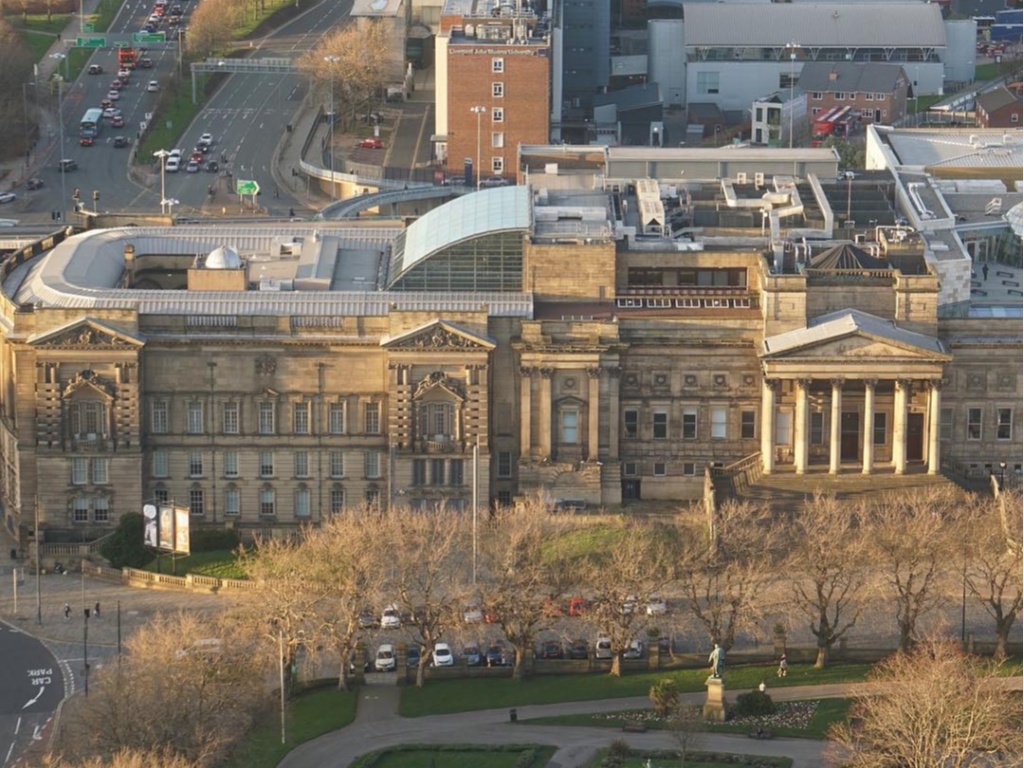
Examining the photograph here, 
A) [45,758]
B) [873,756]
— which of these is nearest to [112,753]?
[45,758]

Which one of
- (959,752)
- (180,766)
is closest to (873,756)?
(959,752)

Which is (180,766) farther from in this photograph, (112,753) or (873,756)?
(873,756)

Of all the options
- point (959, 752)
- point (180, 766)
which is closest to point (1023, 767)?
point (959, 752)

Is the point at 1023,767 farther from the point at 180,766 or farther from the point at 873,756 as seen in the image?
the point at 180,766

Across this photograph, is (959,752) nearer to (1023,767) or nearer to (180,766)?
(1023,767)

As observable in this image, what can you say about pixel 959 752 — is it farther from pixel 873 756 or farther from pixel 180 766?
pixel 180 766
